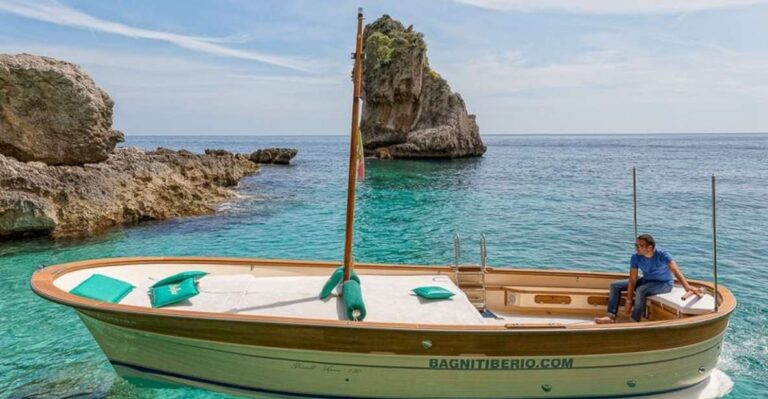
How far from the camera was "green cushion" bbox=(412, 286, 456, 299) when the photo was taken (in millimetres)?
7998

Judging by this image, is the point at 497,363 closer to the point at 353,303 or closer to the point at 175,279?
the point at 353,303

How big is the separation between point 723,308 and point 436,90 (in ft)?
220

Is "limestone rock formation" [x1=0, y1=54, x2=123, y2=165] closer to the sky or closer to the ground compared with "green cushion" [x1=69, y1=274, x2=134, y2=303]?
closer to the sky

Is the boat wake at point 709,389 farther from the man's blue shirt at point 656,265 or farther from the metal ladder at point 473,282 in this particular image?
the metal ladder at point 473,282

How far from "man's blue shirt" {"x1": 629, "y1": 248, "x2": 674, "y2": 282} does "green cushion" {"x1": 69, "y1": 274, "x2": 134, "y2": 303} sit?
27.0 ft

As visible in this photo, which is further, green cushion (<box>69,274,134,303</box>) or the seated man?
the seated man

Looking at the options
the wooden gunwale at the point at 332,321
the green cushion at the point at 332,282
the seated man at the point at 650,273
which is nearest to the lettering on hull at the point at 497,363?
the wooden gunwale at the point at 332,321

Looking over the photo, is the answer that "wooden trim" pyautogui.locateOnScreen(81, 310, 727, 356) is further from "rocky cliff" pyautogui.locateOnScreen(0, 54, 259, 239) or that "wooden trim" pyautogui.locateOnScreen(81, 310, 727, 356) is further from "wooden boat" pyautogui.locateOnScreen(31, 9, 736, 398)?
"rocky cliff" pyautogui.locateOnScreen(0, 54, 259, 239)

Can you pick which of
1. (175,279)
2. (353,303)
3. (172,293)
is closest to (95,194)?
(175,279)

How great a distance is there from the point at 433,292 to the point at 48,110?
56.5ft

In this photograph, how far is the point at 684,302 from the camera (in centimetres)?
808

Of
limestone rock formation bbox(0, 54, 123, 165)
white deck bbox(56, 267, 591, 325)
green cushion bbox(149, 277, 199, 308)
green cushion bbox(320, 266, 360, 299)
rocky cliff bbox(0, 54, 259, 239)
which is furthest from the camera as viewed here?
limestone rock formation bbox(0, 54, 123, 165)

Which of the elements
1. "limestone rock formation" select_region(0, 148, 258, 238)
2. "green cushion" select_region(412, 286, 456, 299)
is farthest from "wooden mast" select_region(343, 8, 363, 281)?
"limestone rock formation" select_region(0, 148, 258, 238)

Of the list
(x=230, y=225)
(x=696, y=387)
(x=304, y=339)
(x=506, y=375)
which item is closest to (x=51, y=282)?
(x=304, y=339)
